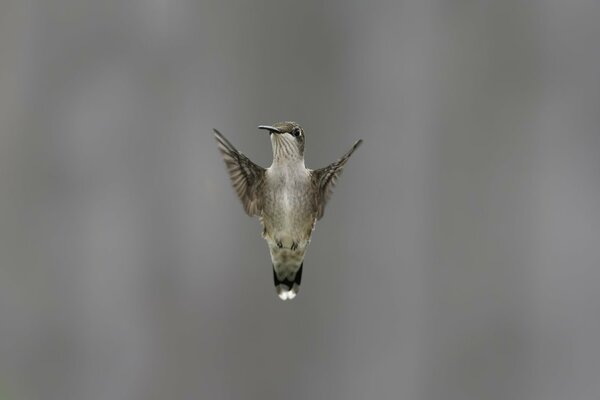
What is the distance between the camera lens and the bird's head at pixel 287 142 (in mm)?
562

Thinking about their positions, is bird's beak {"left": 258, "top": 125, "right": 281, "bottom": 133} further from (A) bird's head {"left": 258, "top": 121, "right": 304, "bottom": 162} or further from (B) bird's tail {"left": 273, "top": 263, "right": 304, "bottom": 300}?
(B) bird's tail {"left": 273, "top": 263, "right": 304, "bottom": 300}

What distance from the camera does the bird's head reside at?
0.56 metres

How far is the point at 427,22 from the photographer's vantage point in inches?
72.2

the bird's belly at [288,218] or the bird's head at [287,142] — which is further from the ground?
the bird's head at [287,142]

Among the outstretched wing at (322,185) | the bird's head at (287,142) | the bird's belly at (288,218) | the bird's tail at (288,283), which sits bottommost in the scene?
the bird's tail at (288,283)

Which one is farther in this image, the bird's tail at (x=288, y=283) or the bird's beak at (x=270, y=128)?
the bird's tail at (x=288, y=283)

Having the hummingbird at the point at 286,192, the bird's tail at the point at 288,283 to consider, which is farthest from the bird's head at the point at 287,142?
the bird's tail at the point at 288,283

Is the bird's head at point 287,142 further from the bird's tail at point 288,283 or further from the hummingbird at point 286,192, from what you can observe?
the bird's tail at point 288,283

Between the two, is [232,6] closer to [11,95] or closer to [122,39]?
[122,39]

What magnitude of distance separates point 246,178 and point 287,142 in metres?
0.07

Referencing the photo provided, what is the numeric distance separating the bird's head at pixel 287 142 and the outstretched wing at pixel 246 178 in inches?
1.0

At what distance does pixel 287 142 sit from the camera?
59 cm

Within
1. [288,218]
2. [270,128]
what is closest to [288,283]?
[288,218]

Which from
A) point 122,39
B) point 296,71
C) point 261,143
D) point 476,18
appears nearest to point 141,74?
point 122,39
